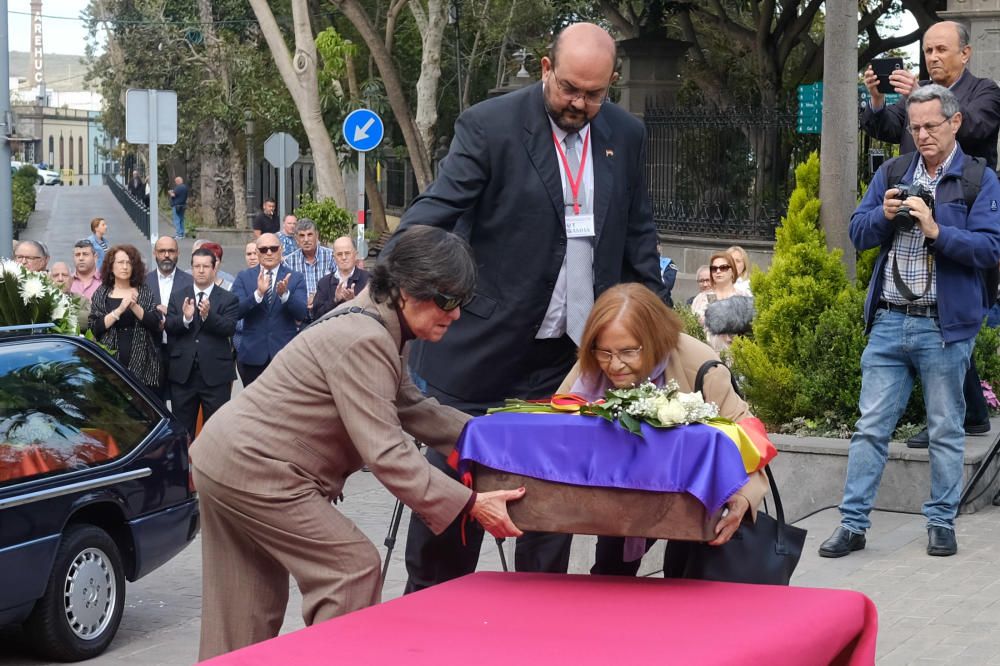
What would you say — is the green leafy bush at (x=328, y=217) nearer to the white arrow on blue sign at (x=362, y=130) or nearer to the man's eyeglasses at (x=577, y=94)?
the white arrow on blue sign at (x=362, y=130)

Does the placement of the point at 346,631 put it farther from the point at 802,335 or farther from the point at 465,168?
the point at 802,335

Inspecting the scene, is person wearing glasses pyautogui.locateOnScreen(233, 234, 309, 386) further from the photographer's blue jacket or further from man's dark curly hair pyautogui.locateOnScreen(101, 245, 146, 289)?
the photographer's blue jacket

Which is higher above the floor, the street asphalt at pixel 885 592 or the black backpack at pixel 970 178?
the black backpack at pixel 970 178

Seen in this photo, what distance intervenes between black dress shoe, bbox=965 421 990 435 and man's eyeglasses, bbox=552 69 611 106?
466cm

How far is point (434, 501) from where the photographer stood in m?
4.17

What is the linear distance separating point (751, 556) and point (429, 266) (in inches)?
49.1

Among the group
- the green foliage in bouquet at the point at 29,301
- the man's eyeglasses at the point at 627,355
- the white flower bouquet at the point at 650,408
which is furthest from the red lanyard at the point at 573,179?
the green foliage in bouquet at the point at 29,301

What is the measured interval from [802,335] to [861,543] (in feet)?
5.81

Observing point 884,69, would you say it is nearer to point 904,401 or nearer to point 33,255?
point 904,401

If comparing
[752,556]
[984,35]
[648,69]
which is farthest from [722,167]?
[752,556]

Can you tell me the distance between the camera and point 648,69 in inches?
909

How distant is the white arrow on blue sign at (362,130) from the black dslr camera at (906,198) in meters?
14.5

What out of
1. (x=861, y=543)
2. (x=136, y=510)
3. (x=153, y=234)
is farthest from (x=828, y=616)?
(x=153, y=234)

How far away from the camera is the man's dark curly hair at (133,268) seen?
11336mm
